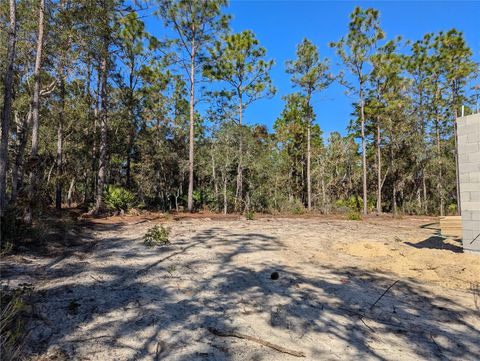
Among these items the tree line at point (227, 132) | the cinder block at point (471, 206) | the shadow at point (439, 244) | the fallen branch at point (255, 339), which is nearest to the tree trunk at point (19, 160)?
the tree line at point (227, 132)

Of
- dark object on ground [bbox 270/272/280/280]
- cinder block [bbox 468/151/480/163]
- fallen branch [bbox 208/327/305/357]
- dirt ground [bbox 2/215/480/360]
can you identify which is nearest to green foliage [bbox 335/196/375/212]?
dirt ground [bbox 2/215/480/360]

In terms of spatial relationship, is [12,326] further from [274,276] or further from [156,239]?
[156,239]

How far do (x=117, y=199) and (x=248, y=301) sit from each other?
29.3 ft

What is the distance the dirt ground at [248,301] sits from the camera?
2846 millimetres

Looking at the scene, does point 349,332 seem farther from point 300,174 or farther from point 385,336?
point 300,174

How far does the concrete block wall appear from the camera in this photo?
580cm

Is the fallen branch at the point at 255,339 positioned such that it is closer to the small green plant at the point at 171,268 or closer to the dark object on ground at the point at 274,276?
the dark object on ground at the point at 274,276

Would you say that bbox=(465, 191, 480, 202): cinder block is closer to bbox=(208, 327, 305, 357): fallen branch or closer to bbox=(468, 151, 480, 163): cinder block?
bbox=(468, 151, 480, 163): cinder block

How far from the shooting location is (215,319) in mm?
3389

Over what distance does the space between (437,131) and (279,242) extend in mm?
18491

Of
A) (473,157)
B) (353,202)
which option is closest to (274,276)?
(473,157)

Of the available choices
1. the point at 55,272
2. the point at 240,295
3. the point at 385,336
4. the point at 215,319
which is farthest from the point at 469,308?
the point at 55,272

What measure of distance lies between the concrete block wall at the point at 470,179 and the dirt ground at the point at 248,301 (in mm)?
433

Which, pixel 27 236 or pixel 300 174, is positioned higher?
pixel 300 174
